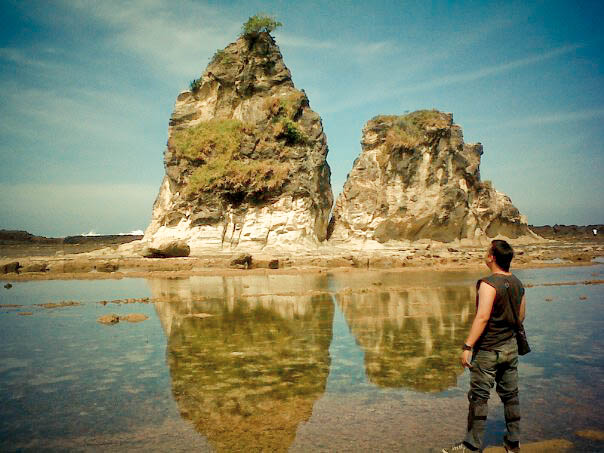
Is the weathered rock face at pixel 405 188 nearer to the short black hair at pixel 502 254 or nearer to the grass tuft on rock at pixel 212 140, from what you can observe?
the grass tuft on rock at pixel 212 140

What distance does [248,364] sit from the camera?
21.9 ft

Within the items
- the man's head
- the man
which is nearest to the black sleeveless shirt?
the man

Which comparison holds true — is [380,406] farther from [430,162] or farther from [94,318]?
[430,162]

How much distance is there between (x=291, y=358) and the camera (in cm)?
698

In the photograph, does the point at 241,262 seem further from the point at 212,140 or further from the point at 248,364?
the point at 248,364

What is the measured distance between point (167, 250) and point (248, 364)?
23121mm

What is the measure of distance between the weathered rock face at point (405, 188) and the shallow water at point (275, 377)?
89.2ft

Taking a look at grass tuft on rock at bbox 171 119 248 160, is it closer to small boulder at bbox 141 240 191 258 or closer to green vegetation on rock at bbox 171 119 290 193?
green vegetation on rock at bbox 171 119 290 193

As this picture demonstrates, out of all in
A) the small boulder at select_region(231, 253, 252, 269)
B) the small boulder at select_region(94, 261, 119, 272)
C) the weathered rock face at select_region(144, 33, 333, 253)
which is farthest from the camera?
the weathered rock face at select_region(144, 33, 333, 253)

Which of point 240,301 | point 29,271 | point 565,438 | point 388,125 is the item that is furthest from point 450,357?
point 388,125

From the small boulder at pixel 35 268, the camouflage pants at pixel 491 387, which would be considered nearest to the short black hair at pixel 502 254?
the camouflage pants at pixel 491 387

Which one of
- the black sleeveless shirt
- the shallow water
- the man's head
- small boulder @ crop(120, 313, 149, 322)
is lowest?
the shallow water

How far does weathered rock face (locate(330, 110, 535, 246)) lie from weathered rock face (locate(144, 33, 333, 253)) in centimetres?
258

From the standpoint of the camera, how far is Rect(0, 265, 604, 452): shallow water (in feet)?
14.4
